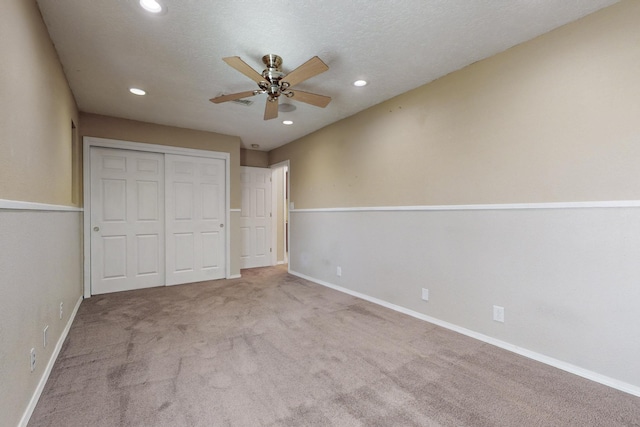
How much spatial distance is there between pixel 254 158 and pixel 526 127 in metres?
4.58

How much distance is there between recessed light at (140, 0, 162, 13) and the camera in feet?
5.72

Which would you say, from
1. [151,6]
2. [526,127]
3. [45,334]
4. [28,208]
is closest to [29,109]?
[28,208]

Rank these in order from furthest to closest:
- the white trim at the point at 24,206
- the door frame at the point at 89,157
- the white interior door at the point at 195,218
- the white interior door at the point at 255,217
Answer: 1. the white interior door at the point at 255,217
2. the white interior door at the point at 195,218
3. the door frame at the point at 89,157
4. the white trim at the point at 24,206

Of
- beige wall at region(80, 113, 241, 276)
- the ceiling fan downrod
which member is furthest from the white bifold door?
the ceiling fan downrod

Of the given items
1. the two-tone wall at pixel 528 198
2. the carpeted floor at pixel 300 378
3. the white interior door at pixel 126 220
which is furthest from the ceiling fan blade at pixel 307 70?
the white interior door at pixel 126 220

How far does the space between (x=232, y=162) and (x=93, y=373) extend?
11.2ft

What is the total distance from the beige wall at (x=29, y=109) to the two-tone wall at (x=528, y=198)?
9.74 ft

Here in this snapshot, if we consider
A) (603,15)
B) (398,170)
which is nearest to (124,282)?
(398,170)

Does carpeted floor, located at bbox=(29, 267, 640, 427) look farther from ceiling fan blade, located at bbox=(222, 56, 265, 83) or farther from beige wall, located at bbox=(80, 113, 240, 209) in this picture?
beige wall, located at bbox=(80, 113, 240, 209)

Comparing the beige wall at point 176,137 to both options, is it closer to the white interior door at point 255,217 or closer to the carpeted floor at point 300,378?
the white interior door at point 255,217

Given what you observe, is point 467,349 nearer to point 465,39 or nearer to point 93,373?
point 465,39

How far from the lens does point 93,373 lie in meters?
1.93

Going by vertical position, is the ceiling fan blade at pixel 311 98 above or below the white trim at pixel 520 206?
above

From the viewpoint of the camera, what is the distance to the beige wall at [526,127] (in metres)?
1.78
